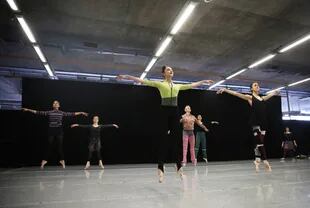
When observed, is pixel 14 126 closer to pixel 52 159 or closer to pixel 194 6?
pixel 52 159

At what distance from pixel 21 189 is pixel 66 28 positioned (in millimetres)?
5228

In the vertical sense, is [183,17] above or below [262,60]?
above

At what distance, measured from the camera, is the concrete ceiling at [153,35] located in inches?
243

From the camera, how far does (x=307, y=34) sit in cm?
755

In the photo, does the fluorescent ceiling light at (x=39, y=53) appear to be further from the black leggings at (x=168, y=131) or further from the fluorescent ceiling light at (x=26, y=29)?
the black leggings at (x=168, y=131)

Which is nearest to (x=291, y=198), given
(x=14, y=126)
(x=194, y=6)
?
(x=194, y=6)

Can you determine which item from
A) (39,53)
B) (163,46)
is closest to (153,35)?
(163,46)

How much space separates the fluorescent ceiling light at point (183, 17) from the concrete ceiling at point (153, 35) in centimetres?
16

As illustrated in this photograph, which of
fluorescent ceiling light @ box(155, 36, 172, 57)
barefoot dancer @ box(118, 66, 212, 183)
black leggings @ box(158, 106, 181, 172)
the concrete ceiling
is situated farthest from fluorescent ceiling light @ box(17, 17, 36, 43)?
black leggings @ box(158, 106, 181, 172)

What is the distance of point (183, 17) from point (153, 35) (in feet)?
4.84

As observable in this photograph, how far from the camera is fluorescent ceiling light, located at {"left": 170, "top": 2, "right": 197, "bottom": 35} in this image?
5898 mm

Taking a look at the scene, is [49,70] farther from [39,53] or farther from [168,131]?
[168,131]

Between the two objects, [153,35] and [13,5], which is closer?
[13,5]

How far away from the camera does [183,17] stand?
6367 mm
